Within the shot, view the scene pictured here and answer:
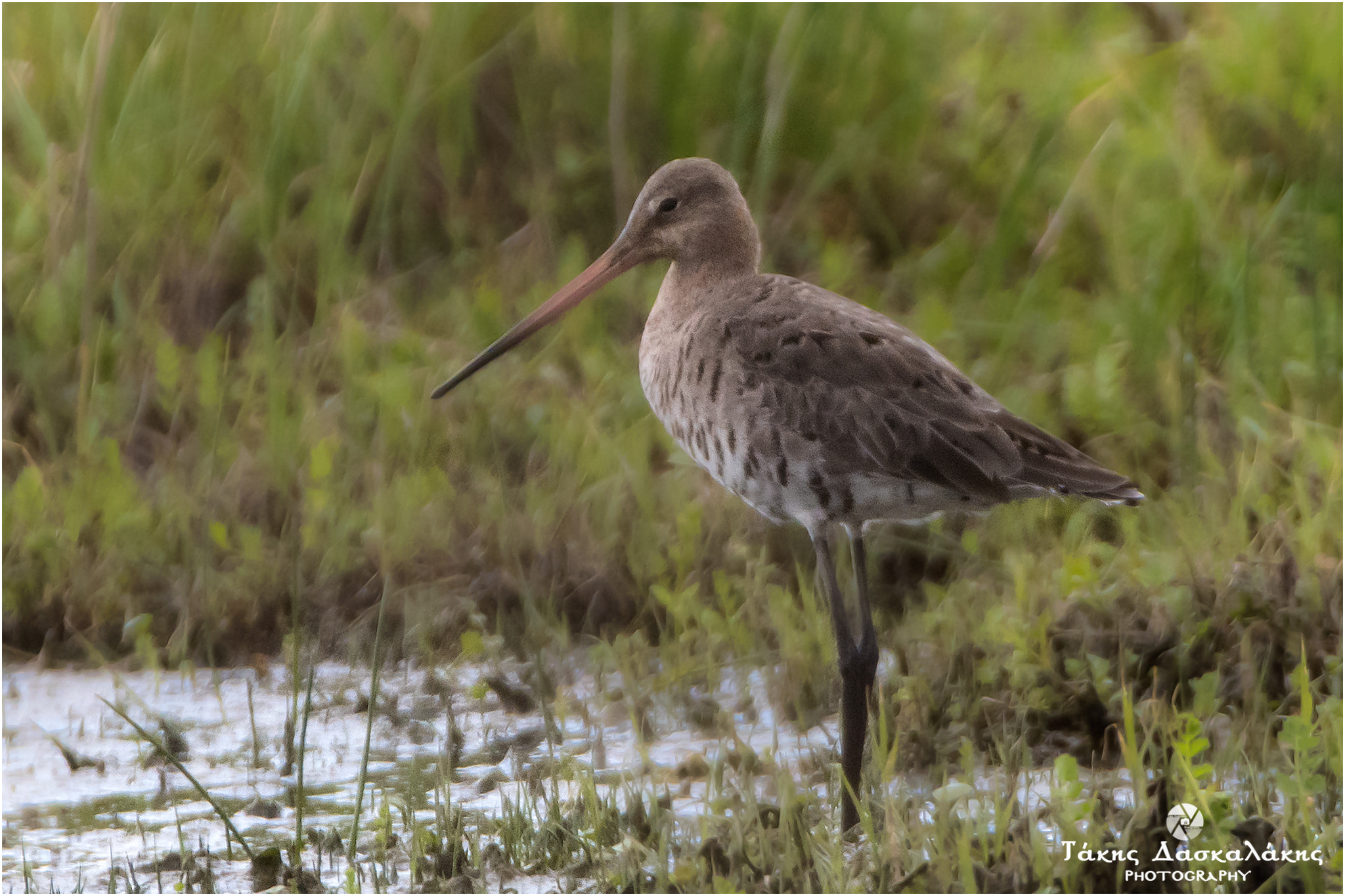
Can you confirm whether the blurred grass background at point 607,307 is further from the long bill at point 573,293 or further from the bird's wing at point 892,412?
the bird's wing at point 892,412

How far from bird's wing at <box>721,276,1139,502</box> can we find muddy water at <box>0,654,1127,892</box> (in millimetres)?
621

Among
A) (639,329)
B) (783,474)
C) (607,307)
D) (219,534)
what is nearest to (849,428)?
(783,474)

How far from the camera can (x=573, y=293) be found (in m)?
3.95

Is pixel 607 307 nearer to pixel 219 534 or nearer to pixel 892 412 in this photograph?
pixel 219 534

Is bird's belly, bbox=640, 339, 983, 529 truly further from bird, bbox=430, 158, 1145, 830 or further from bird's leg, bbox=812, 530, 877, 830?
bird's leg, bbox=812, 530, 877, 830

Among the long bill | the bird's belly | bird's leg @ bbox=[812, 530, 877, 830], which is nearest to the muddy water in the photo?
bird's leg @ bbox=[812, 530, 877, 830]

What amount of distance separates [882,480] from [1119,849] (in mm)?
888

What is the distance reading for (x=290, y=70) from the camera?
5.08m

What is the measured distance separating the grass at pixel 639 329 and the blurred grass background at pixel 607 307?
0.01 m

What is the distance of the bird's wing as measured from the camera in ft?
10.9

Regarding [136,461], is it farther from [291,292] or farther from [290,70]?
[290,70]

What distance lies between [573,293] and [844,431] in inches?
36.7

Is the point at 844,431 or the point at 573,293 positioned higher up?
the point at 573,293

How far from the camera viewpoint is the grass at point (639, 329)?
12.4 ft
